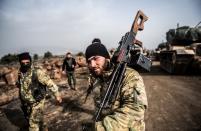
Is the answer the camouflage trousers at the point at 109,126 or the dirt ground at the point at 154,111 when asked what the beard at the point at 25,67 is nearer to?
the dirt ground at the point at 154,111

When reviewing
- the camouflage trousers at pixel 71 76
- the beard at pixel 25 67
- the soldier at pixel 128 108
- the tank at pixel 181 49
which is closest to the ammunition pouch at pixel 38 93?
the beard at pixel 25 67

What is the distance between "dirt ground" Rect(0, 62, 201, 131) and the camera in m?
5.27

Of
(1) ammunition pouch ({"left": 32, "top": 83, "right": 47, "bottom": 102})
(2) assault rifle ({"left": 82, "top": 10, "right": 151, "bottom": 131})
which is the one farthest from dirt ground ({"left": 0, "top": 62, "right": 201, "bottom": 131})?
(2) assault rifle ({"left": 82, "top": 10, "right": 151, "bottom": 131})

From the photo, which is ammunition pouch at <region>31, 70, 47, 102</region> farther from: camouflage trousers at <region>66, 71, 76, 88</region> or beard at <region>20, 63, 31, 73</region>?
camouflage trousers at <region>66, 71, 76, 88</region>

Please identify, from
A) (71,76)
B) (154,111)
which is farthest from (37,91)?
(71,76)

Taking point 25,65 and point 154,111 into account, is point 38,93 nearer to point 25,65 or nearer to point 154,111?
point 25,65

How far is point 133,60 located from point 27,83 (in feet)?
10.2

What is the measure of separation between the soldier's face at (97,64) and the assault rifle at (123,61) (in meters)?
0.13

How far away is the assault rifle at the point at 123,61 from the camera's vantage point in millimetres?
1599

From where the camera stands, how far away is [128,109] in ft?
4.78

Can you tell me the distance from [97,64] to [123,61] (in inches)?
12.5

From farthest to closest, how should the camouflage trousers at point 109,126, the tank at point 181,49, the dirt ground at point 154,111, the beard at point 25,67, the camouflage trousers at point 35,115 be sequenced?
the tank at point 181,49, the dirt ground at point 154,111, the beard at point 25,67, the camouflage trousers at point 35,115, the camouflage trousers at point 109,126

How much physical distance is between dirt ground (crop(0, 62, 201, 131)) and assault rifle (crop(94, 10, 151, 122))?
3455 mm

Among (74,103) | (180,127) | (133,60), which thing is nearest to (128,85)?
(133,60)
